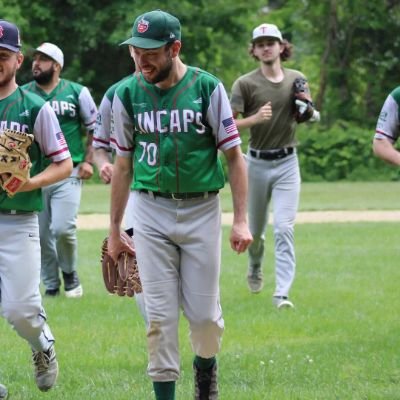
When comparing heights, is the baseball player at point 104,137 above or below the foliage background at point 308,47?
above

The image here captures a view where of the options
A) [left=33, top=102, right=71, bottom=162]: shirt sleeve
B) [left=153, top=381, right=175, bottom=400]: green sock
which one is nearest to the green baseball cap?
[left=33, top=102, right=71, bottom=162]: shirt sleeve

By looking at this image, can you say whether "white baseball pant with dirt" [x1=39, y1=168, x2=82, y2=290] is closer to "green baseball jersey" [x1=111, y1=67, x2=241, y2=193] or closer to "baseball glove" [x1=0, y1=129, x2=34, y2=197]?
"baseball glove" [x1=0, y1=129, x2=34, y2=197]

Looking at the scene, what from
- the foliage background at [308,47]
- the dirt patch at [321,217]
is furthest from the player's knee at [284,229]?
the foliage background at [308,47]

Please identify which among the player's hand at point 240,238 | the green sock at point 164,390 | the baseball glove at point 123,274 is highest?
the player's hand at point 240,238

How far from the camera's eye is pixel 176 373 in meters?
6.14

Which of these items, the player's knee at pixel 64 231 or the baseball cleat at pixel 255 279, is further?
the baseball cleat at pixel 255 279

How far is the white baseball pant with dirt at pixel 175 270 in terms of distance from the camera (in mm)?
6152

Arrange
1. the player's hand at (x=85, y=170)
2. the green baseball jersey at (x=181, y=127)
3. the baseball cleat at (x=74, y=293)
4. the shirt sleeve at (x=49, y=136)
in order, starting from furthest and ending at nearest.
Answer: the baseball cleat at (x=74, y=293), the player's hand at (x=85, y=170), the shirt sleeve at (x=49, y=136), the green baseball jersey at (x=181, y=127)

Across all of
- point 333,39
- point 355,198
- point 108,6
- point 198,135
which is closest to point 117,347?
point 198,135

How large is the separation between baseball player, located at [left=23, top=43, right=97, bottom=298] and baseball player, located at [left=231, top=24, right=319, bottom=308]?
5.52 ft

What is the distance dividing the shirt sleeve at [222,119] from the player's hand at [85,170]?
5364 millimetres

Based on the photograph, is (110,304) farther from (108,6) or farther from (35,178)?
(108,6)

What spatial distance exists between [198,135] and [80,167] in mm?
5416

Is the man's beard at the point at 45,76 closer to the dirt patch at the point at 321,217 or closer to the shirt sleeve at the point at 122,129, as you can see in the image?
the shirt sleeve at the point at 122,129
